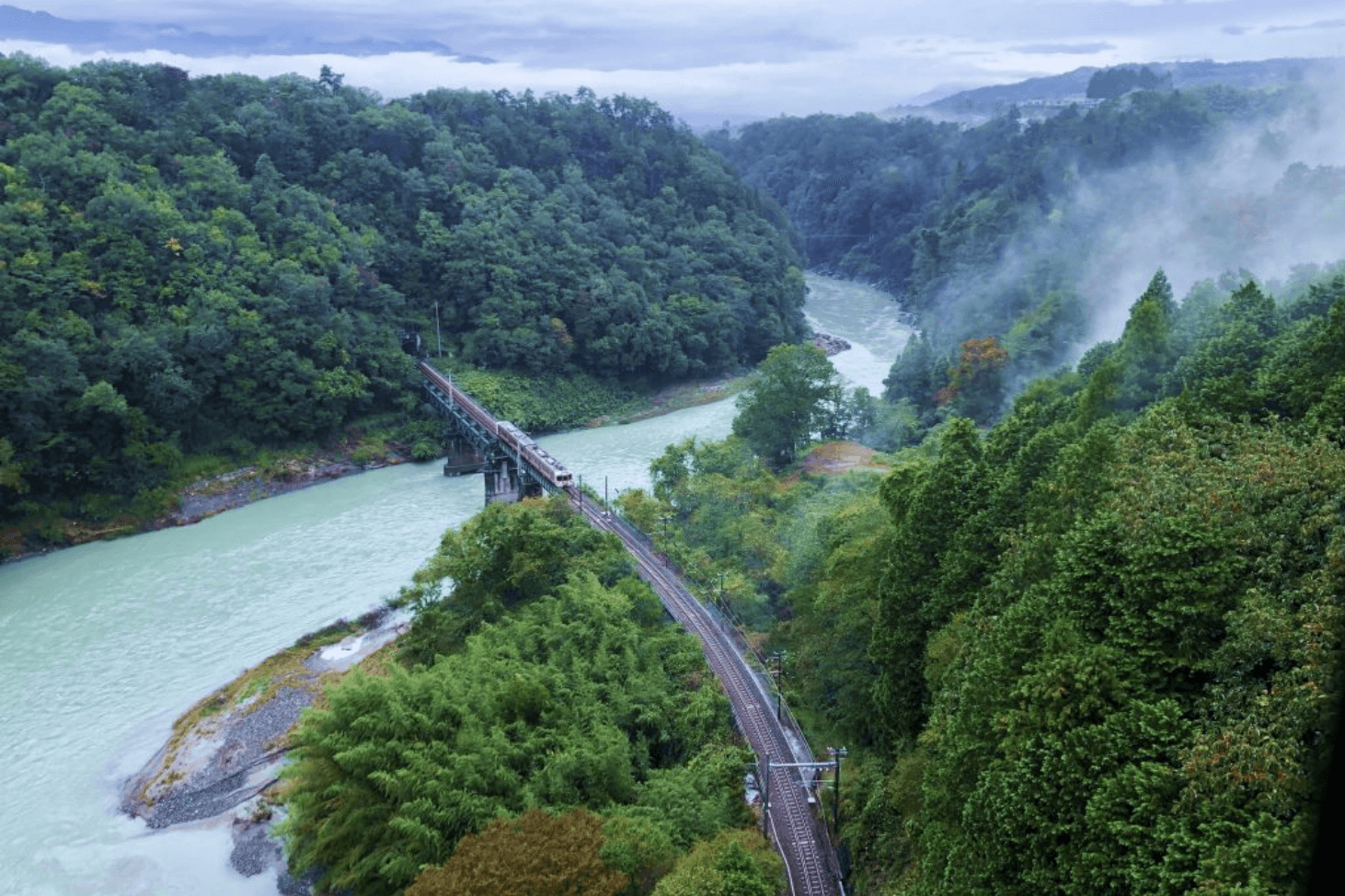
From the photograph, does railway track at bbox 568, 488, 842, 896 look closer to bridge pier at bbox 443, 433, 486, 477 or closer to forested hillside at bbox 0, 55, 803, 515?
bridge pier at bbox 443, 433, 486, 477

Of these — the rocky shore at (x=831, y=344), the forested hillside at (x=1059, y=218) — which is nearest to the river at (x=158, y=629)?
the forested hillside at (x=1059, y=218)

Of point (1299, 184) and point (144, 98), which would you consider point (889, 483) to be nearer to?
point (1299, 184)

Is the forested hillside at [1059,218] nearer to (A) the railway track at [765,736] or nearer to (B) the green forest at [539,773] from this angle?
(A) the railway track at [765,736]

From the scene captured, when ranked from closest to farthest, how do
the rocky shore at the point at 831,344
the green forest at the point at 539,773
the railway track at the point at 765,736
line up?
the green forest at the point at 539,773
the railway track at the point at 765,736
the rocky shore at the point at 831,344

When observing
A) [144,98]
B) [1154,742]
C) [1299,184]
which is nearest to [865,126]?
[1299,184]

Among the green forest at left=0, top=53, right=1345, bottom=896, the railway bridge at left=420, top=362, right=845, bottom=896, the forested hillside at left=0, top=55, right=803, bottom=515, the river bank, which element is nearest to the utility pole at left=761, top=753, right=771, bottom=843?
the railway bridge at left=420, top=362, right=845, bottom=896
